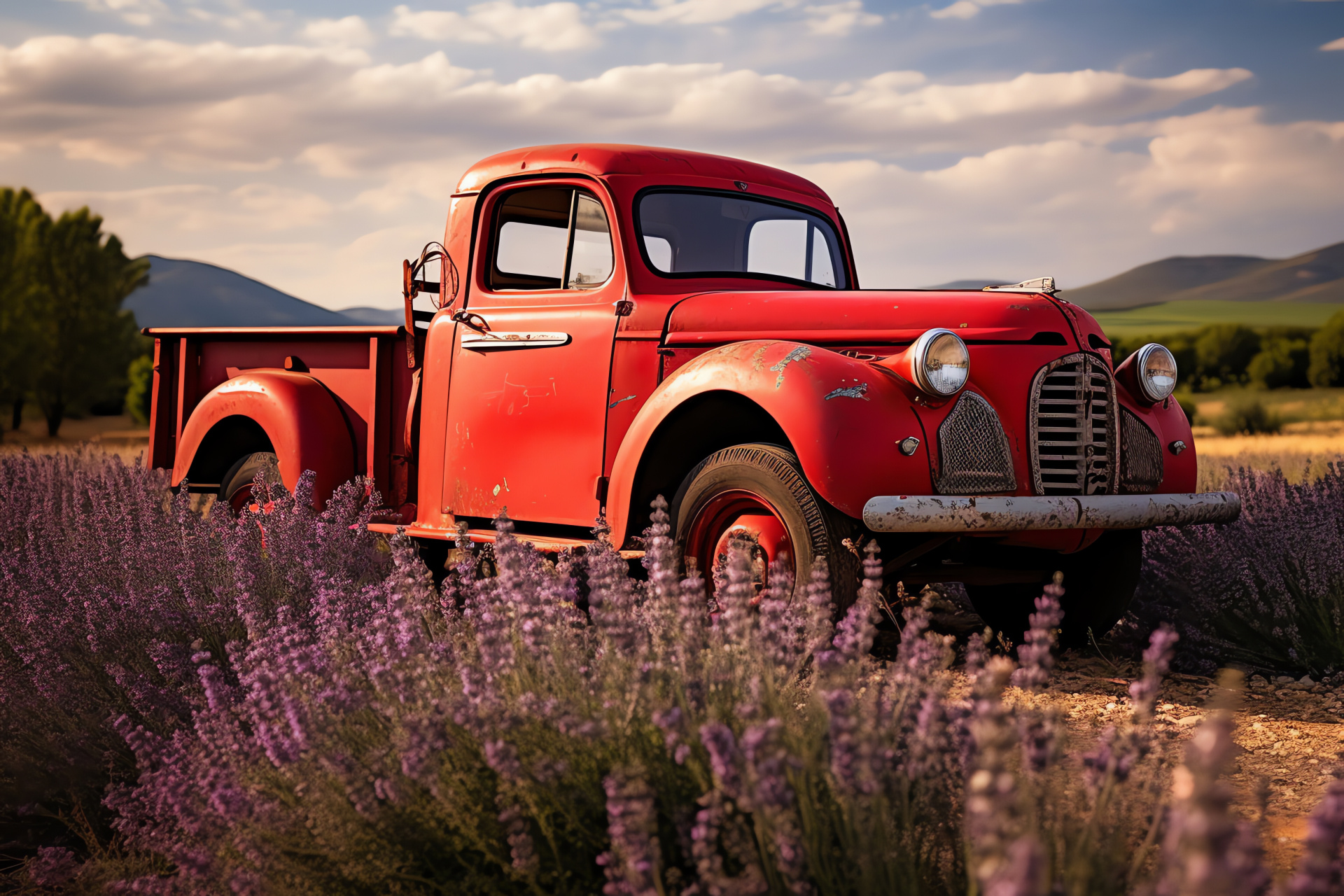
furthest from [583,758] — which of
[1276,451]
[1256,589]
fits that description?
[1276,451]

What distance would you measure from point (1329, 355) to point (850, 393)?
37.7 metres

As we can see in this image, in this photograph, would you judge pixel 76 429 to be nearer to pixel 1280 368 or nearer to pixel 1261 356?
pixel 1261 356

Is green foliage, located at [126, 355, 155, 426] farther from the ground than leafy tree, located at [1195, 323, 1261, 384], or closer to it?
closer to it

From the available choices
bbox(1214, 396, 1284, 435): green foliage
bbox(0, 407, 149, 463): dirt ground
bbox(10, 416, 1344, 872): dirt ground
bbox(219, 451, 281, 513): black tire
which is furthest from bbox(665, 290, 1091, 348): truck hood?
bbox(0, 407, 149, 463): dirt ground

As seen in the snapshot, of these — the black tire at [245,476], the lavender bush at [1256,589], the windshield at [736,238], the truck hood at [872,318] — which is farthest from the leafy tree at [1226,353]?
the black tire at [245,476]

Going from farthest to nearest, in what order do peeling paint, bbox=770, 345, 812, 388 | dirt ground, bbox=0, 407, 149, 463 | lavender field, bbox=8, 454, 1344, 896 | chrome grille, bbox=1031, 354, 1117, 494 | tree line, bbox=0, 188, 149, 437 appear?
tree line, bbox=0, 188, 149, 437
dirt ground, bbox=0, 407, 149, 463
chrome grille, bbox=1031, 354, 1117, 494
peeling paint, bbox=770, 345, 812, 388
lavender field, bbox=8, 454, 1344, 896

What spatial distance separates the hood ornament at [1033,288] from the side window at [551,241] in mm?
1656

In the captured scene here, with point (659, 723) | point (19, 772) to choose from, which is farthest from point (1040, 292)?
point (19, 772)

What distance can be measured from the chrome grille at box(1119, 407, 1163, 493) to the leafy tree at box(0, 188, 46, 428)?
36.0 m

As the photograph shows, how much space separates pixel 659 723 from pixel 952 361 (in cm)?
234

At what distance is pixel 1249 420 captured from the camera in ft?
78.0

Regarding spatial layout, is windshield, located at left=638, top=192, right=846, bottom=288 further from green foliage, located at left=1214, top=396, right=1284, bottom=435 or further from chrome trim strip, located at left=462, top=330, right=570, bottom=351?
green foliage, located at left=1214, top=396, right=1284, bottom=435

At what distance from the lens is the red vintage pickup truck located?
12.4 ft

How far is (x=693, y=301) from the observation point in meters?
4.57
